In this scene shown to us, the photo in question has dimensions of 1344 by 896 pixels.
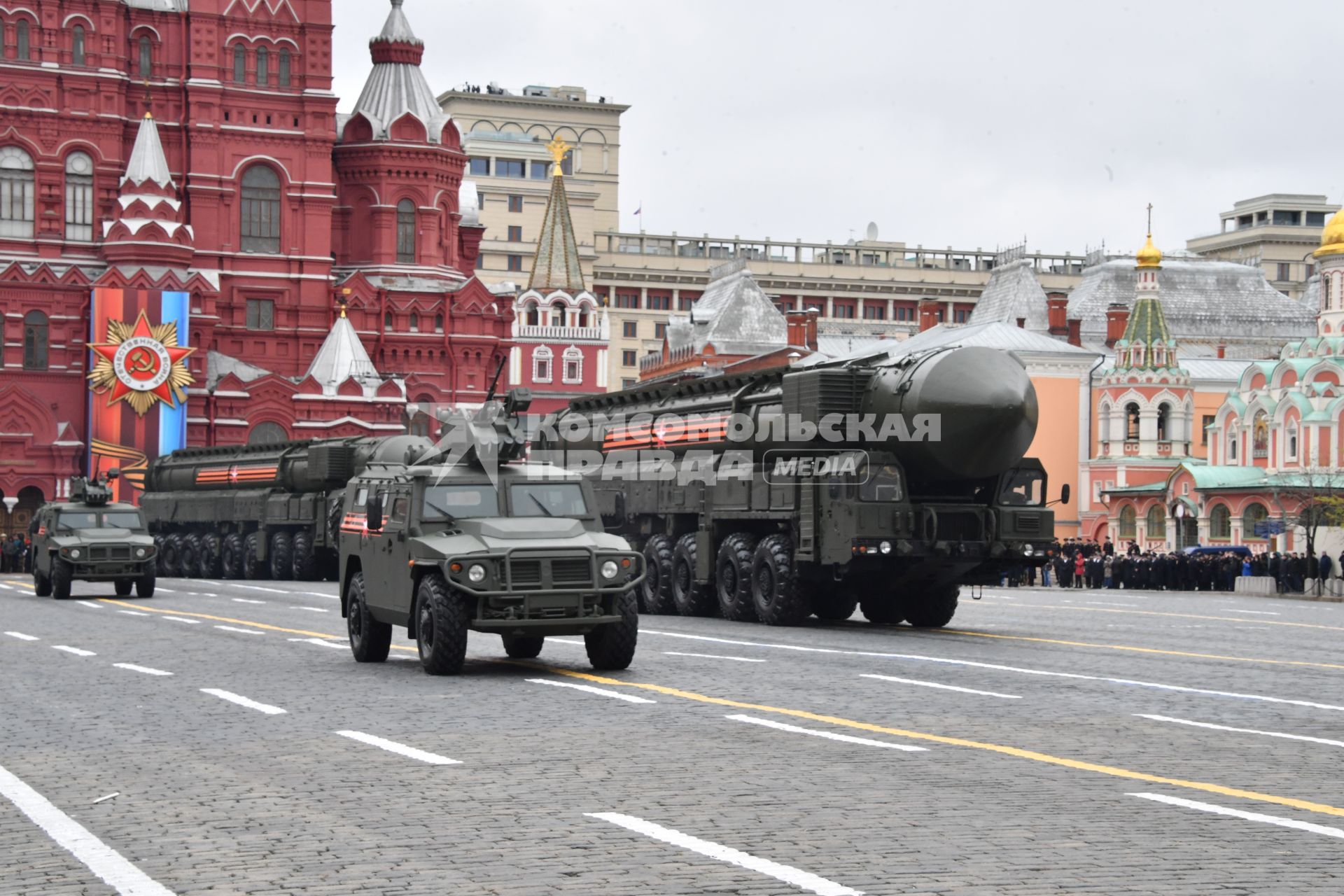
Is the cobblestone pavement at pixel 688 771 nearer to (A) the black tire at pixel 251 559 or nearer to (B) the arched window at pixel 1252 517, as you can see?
(A) the black tire at pixel 251 559

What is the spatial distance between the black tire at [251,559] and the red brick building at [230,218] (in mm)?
23867

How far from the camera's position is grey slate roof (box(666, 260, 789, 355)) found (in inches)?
4715

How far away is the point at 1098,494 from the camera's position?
91.9m

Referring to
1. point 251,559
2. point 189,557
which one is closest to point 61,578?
point 251,559

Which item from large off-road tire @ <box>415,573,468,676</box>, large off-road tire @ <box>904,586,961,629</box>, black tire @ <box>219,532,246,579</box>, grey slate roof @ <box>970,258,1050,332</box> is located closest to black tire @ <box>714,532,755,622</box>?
large off-road tire @ <box>904,586,961,629</box>

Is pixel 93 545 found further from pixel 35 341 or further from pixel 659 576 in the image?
pixel 35 341

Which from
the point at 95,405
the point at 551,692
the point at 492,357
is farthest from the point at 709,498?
the point at 492,357

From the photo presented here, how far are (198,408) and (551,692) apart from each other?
63433mm

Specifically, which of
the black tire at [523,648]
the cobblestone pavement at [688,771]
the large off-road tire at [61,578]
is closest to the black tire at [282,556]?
the large off-road tire at [61,578]

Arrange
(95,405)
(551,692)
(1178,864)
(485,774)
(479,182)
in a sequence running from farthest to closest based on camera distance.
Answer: (479,182) → (95,405) → (551,692) → (485,774) → (1178,864)

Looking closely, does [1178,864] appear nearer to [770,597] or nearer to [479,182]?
[770,597]

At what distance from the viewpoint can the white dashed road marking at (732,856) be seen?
8531 millimetres

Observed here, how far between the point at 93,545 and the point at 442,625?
68.4 feet

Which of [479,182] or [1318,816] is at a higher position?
[479,182]
